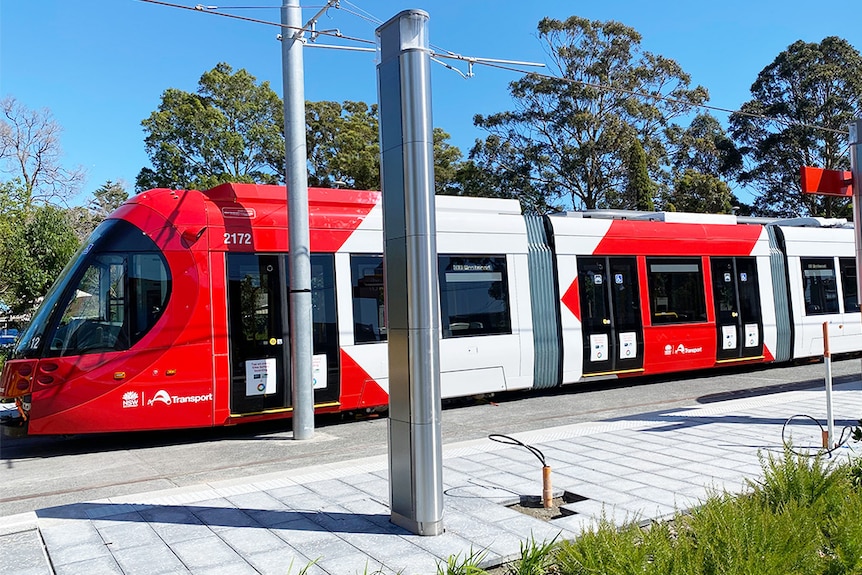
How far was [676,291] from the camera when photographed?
14336 mm

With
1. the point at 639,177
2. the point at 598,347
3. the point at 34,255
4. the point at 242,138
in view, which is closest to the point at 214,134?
the point at 242,138

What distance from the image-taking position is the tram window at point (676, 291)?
14000mm

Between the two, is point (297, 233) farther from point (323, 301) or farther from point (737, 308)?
point (737, 308)

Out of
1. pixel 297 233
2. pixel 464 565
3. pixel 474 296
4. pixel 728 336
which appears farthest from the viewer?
pixel 728 336

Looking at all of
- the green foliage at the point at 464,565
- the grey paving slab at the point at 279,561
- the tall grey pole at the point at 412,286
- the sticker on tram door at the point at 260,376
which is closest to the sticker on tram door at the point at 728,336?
the sticker on tram door at the point at 260,376

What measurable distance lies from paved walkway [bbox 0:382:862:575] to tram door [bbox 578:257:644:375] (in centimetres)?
435

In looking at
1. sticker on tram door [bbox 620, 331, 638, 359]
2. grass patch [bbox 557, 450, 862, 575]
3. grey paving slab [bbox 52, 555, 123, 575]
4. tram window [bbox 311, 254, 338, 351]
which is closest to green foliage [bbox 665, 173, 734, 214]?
sticker on tram door [bbox 620, 331, 638, 359]

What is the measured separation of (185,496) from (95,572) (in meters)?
1.86

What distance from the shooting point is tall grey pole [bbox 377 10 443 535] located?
5266 millimetres

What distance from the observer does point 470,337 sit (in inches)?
461

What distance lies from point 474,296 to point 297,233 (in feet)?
11.5

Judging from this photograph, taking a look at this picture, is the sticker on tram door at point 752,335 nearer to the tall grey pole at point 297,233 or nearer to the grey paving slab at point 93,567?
the tall grey pole at point 297,233

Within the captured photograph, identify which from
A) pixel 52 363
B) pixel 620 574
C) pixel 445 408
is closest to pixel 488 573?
pixel 620 574

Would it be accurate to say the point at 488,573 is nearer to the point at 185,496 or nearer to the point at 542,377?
the point at 185,496
